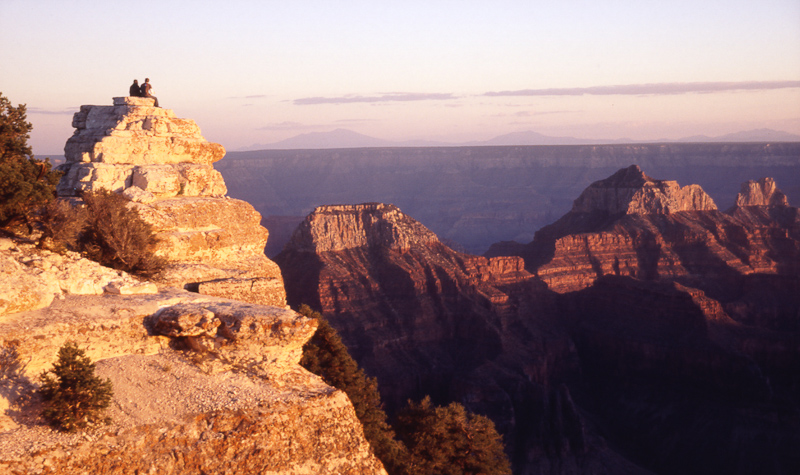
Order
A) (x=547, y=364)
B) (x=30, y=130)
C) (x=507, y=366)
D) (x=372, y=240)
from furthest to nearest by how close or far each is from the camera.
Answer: (x=372, y=240), (x=547, y=364), (x=507, y=366), (x=30, y=130)

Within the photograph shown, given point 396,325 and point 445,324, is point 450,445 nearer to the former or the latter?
point 396,325

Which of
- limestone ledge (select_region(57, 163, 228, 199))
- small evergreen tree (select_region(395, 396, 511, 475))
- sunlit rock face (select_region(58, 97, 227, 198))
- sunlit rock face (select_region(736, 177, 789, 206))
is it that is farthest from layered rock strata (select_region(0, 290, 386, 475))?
sunlit rock face (select_region(736, 177, 789, 206))

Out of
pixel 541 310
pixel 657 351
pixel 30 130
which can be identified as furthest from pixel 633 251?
pixel 30 130

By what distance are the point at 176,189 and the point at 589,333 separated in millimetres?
62310

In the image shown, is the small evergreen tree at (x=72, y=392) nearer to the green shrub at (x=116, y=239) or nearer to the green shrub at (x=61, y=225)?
the green shrub at (x=61, y=225)

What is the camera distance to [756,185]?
4582 inches

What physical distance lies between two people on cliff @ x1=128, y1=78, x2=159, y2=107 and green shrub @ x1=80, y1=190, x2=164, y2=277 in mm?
6102

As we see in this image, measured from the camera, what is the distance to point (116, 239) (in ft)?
59.0

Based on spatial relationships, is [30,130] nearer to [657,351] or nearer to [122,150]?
[122,150]

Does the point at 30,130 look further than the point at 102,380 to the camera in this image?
Yes

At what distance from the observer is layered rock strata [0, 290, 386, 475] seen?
1174 cm

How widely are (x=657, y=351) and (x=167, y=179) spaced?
5974 cm

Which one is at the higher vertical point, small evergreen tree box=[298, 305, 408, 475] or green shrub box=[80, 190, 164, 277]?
green shrub box=[80, 190, 164, 277]

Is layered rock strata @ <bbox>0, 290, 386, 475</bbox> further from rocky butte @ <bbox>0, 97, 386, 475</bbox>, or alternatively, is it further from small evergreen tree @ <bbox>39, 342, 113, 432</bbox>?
small evergreen tree @ <bbox>39, 342, 113, 432</bbox>
